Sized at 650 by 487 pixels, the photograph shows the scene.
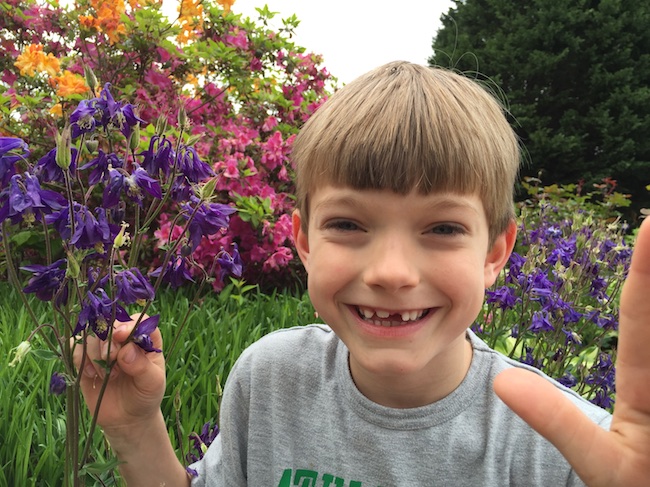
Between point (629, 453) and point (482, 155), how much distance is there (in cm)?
56

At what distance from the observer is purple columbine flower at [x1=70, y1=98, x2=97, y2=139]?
0.99 m

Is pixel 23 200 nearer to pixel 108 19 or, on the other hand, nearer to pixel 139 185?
pixel 139 185

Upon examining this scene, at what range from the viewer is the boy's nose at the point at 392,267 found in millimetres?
983

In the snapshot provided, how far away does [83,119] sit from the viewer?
3.28ft

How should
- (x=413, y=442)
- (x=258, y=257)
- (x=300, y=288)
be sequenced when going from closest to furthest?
(x=413, y=442), (x=258, y=257), (x=300, y=288)

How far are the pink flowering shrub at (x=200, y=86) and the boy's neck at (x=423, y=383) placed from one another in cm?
233

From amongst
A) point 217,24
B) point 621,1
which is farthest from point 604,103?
point 217,24

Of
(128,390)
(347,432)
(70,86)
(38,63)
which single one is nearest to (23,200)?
(128,390)

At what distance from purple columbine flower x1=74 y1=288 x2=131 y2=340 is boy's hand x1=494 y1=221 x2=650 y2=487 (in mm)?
606

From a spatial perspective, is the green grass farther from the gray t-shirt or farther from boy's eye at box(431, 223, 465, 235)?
boy's eye at box(431, 223, 465, 235)

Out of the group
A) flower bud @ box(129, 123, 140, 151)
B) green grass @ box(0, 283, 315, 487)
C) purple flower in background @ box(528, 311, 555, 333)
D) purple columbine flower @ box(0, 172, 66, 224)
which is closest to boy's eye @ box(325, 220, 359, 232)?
flower bud @ box(129, 123, 140, 151)

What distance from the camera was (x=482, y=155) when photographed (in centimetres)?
110

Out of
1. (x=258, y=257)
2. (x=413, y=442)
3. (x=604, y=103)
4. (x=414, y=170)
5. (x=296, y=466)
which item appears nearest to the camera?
(x=414, y=170)

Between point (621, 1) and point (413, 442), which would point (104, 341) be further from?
point (621, 1)
